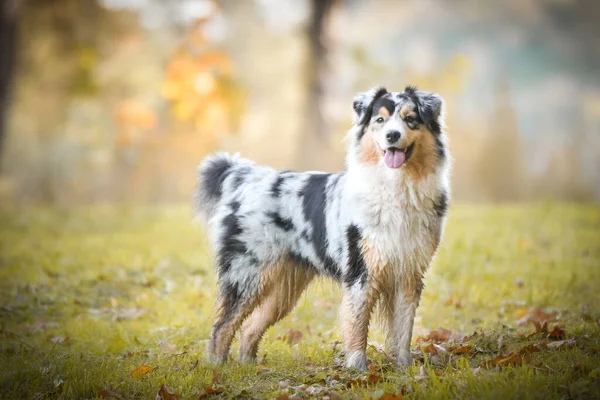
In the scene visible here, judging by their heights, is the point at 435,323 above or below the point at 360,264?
below

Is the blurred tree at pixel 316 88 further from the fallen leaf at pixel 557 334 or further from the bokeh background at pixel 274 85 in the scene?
the fallen leaf at pixel 557 334

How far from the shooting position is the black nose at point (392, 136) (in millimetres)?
5461

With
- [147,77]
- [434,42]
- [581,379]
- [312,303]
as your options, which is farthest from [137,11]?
[581,379]

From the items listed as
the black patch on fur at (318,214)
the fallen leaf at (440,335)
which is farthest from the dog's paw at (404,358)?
the fallen leaf at (440,335)

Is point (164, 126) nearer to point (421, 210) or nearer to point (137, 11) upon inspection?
point (137, 11)

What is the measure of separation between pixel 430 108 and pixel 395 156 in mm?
512

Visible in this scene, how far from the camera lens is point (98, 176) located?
96.7ft

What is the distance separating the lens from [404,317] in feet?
19.0

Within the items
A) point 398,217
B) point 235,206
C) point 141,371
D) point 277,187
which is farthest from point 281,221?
point 141,371

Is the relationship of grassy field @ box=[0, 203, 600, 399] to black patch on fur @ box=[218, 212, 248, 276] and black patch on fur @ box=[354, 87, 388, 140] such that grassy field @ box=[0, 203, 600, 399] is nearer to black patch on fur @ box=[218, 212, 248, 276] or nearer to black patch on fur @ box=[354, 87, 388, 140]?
black patch on fur @ box=[218, 212, 248, 276]

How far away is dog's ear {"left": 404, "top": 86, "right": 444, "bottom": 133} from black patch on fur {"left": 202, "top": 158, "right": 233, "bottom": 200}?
6.55ft

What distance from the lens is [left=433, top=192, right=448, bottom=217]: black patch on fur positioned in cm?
573

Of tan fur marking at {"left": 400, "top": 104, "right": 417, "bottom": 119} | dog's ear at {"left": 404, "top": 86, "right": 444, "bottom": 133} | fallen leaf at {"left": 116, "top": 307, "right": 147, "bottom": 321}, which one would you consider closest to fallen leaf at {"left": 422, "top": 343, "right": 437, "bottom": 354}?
dog's ear at {"left": 404, "top": 86, "right": 444, "bottom": 133}

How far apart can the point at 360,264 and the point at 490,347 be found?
135 cm
